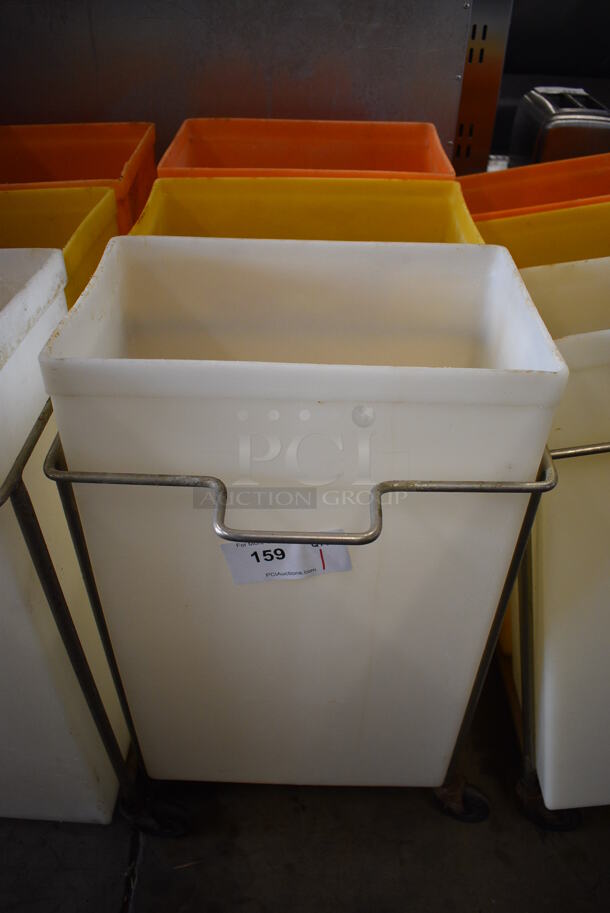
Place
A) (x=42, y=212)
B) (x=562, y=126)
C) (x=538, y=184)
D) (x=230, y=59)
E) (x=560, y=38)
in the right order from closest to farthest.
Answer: (x=42, y=212), (x=538, y=184), (x=230, y=59), (x=562, y=126), (x=560, y=38)

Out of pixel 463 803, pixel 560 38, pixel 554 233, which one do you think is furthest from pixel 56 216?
pixel 560 38

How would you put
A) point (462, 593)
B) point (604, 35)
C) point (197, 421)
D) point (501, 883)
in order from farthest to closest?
point (604, 35), point (501, 883), point (462, 593), point (197, 421)

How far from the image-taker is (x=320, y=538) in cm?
54

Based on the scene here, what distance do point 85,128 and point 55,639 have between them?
0.90 meters

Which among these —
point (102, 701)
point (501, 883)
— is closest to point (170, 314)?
point (102, 701)

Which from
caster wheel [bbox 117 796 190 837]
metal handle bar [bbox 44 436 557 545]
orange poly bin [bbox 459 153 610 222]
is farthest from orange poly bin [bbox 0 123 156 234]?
caster wheel [bbox 117 796 190 837]

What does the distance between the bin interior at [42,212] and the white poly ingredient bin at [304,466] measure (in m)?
0.24

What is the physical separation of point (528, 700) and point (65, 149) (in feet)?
3.93

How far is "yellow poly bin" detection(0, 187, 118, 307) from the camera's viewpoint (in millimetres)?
830

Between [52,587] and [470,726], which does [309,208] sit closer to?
[52,587]

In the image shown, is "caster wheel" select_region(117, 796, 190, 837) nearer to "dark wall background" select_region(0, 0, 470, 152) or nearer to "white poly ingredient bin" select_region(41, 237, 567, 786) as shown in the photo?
"white poly ingredient bin" select_region(41, 237, 567, 786)

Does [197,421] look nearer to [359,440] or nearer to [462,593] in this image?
[359,440]

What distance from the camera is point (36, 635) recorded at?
2.21ft

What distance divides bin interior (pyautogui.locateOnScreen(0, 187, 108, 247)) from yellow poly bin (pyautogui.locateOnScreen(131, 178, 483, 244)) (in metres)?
0.10
